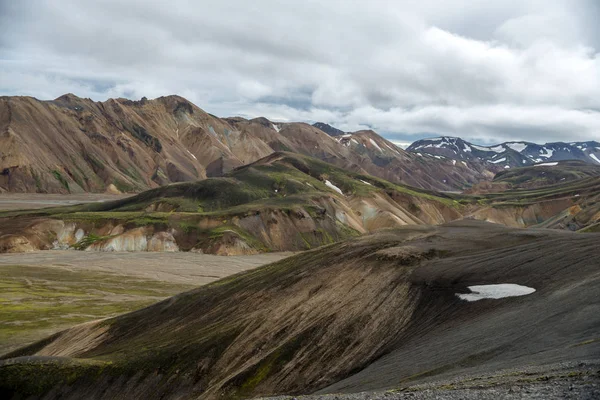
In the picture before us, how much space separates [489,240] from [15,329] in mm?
67582

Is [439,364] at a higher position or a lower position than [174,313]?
higher

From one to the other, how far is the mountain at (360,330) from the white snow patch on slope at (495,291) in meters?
0.15

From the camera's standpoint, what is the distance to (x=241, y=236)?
164 m

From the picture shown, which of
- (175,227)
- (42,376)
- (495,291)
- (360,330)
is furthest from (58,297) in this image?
(495,291)

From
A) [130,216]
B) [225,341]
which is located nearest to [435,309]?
[225,341]

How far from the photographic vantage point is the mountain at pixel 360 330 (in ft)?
88.8

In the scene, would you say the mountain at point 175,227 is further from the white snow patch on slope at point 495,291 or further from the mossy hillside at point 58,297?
the white snow patch on slope at point 495,291

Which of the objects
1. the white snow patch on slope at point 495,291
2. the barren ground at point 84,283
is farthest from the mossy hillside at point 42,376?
the white snow patch on slope at point 495,291

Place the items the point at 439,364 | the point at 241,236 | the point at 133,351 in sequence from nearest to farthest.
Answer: the point at 439,364 < the point at 133,351 < the point at 241,236

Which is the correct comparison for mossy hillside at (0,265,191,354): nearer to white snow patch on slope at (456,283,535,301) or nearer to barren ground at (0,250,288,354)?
barren ground at (0,250,288,354)

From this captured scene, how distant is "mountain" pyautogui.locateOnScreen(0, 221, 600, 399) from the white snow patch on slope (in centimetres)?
15

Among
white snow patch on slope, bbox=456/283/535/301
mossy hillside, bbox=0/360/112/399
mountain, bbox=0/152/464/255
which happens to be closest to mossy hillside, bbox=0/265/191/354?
mossy hillside, bbox=0/360/112/399

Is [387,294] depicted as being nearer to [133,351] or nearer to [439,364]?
[439,364]

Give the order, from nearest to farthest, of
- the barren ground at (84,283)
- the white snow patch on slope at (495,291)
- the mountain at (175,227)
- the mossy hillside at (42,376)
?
1. the white snow patch on slope at (495,291)
2. the mossy hillside at (42,376)
3. the barren ground at (84,283)
4. the mountain at (175,227)
